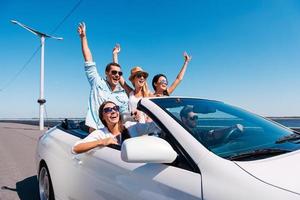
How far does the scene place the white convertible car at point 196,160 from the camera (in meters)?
1.92

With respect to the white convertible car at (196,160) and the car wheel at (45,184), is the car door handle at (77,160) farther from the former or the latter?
the car wheel at (45,184)

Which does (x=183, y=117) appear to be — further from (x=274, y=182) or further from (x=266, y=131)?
(x=274, y=182)

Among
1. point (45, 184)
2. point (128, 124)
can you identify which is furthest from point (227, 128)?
point (45, 184)

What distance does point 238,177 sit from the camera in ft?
6.36

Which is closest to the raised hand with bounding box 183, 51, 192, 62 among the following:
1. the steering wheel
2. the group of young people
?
the group of young people

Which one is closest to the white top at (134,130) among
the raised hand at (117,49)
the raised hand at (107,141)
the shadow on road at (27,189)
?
the raised hand at (107,141)

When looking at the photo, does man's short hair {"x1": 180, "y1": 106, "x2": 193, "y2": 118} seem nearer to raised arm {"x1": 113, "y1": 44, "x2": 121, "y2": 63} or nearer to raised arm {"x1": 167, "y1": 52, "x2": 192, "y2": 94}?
raised arm {"x1": 167, "y1": 52, "x2": 192, "y2": 94}

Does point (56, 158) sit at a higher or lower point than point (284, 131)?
lower

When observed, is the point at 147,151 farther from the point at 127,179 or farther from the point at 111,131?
the point at 111,131

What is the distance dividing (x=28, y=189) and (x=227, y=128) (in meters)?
4.00

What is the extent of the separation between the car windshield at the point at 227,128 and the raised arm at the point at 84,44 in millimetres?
1942

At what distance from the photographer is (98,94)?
4.29 meters

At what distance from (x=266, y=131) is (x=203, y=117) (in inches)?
19.2

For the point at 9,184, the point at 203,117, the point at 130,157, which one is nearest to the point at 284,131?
the point at 203,117
